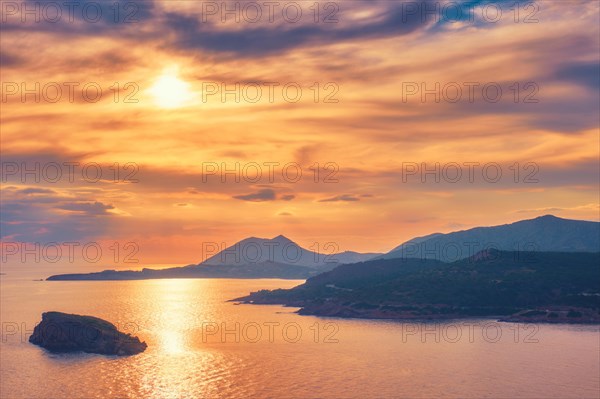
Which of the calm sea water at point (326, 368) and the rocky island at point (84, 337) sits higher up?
the rocky island at point (84, 337)

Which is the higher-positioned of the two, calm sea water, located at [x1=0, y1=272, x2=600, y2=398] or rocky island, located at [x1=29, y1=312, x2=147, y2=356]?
rocky island, located at [x1=29, y1=312, x2=147, y2=356]

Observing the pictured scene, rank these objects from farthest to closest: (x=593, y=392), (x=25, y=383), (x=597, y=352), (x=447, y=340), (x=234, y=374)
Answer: (x=447, y=340)
(x=597, y=352)
(x=234, y=374)
(x=25, y=383)
(x=593, y=392)

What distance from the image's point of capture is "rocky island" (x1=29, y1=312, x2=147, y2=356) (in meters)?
161

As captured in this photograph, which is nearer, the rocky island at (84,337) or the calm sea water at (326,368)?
the calm sea water at (326,368)

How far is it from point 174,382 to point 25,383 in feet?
104

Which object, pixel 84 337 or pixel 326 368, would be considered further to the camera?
pixel 84 337

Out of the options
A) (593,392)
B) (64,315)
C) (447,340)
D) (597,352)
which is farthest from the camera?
(447,340)

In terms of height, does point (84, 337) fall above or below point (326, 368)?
above

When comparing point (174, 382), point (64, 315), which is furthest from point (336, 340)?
point (64, 315)

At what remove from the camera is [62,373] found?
13512 centimetres

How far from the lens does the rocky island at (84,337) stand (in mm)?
161000

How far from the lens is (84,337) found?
533 feet

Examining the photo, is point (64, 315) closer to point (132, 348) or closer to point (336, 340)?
point (132, 348)

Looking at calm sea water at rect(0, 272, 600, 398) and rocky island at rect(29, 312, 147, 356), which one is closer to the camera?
calm sea water at rect(0, 272, 600, 398)
